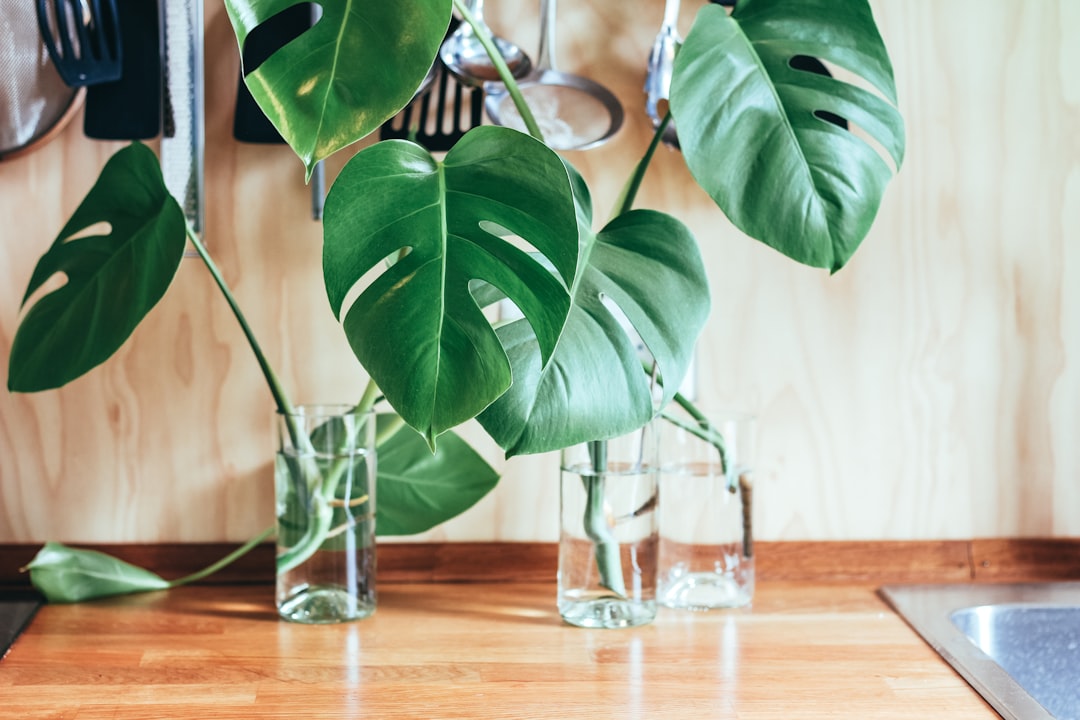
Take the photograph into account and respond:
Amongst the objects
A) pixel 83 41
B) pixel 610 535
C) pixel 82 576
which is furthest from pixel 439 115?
pixel 82 576

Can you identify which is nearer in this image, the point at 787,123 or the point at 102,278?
the point at 787,123

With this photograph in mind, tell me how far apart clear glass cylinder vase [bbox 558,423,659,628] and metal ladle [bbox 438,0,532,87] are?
0.41 m

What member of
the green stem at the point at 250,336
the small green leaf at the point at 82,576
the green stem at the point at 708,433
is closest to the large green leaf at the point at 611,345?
the green stem at the point at 708,433

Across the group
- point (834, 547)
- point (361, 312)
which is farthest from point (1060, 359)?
point (361, 312)

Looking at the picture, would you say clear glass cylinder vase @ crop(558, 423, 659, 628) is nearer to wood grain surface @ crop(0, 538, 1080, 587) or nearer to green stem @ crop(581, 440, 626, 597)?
green stem @ crop(581, 440, 626, 597)

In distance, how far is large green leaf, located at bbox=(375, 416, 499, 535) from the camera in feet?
3.39

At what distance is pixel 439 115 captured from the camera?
3.54 feet

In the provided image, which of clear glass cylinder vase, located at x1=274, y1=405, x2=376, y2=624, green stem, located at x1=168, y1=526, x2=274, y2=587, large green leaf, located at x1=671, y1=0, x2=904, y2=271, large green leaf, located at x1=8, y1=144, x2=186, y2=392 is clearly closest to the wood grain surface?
green stem, located at x1=168, y1=526, x2=274, y2=587

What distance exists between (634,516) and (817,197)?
377mm

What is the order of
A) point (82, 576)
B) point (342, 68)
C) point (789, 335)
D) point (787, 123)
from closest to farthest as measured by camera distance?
point (342, 68)
point (787, 123)
point (82, 576)
point (789, 335)

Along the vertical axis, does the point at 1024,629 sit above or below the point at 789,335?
below

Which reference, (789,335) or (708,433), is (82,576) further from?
(789,335)

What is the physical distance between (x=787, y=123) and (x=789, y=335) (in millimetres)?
396

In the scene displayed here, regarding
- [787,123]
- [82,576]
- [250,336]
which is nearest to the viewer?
[787,123]
